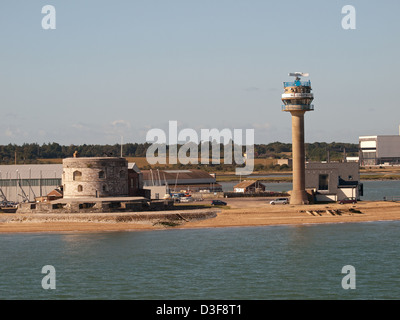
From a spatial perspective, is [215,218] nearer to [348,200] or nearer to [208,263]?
[348,200]

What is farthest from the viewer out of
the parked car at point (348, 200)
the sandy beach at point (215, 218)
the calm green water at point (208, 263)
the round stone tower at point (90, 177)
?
the parked car at point (348, 200)

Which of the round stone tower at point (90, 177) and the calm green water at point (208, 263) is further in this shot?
the round stone tower at point (90, 177)

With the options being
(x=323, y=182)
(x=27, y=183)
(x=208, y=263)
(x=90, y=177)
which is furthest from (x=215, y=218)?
(x=27, y=183)

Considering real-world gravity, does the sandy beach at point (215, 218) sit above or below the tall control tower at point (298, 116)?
below

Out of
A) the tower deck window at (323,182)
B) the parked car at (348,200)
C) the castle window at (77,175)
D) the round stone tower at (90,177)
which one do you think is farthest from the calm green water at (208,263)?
Result: the tower deck window at (323,182)

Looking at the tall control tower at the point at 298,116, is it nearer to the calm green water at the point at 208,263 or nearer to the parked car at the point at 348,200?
the parked car at the point at 348,200

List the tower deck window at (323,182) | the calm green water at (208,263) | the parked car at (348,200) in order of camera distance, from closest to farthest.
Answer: the calm green water at (208,263), the parked car at (348,200), the tower deck window at (323,182)
